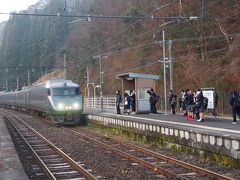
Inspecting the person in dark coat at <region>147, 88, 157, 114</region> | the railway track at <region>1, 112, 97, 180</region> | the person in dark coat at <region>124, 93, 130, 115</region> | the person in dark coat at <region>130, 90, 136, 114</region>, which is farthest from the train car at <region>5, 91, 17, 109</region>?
the railway track at <region>1, 112, 97, 180</region>

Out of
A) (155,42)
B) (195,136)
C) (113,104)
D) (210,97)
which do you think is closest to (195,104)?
(210,97)

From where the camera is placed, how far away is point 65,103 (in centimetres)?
2855

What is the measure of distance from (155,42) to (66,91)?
24.8 ft

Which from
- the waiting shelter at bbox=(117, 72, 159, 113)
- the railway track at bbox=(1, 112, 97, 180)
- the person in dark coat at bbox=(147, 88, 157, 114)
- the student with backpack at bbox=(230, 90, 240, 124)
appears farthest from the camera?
the waiting shelter at bbox=(117, 72, 159, 113)

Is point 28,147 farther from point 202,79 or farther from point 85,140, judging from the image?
point 202,79

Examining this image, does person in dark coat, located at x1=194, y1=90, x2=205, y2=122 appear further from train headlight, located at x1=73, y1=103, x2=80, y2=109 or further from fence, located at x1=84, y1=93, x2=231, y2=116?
train headlight, located at x1=73, y1=103, x2=80, y2=109

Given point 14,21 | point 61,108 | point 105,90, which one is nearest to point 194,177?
point 61,108

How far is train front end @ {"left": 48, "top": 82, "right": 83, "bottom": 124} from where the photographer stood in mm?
28484

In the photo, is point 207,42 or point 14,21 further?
Answer: point 14,21

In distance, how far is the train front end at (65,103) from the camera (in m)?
28.5

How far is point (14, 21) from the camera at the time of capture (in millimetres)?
126688

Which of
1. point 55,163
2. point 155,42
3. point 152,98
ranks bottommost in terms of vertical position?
point 55,163

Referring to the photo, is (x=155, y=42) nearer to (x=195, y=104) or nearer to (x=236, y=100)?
(x=195, y=104)

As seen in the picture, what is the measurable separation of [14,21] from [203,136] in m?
120
